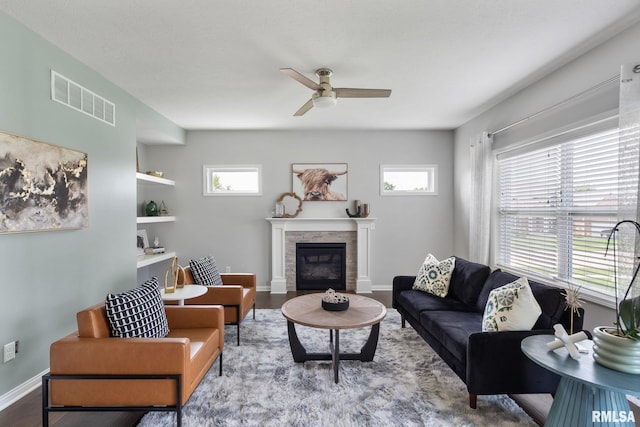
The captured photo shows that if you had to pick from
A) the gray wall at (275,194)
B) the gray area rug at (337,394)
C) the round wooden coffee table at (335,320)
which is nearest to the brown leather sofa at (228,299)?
the gray area rug at (337,394)

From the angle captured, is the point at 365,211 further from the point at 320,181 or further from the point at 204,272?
the point at 204,272

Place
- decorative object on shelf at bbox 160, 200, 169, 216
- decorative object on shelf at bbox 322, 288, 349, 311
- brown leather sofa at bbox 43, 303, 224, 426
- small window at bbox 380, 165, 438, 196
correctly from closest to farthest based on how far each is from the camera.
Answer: brown leather sofa at bbox 43, 303, 224, 426, decorative object on shelf at bbox 322, 288, 349, 311, decorative object on shelf at bbox 160, 200, 169, 216, small window at bbox 380, 165, 438, 196

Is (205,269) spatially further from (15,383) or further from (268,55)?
(268,55)

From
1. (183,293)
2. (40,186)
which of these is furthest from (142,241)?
(40,186)

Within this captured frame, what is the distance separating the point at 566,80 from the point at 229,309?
3921 mm

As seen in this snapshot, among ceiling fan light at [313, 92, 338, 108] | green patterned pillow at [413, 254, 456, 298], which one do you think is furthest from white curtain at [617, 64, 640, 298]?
ceiling fan light at [313, 92, 338, 108]

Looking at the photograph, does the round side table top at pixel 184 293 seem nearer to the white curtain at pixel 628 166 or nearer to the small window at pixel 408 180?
the white curtain at pixel 628 166

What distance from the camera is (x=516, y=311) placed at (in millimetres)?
2162

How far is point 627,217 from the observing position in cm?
225

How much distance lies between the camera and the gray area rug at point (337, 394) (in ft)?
6.77

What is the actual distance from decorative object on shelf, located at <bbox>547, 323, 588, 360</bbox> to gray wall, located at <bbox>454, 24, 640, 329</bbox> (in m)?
1.28

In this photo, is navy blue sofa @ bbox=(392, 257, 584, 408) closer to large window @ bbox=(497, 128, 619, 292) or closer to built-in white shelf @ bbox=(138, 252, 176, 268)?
large window @ bbox=(497, 128, 619, 292)

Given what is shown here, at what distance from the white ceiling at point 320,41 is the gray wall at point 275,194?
1529mm

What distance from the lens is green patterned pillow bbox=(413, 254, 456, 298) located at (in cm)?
346
